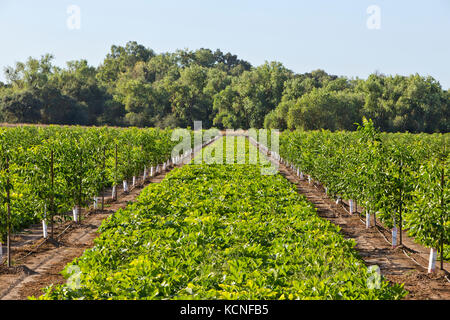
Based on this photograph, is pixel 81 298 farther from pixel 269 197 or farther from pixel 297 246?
pixel 269 197

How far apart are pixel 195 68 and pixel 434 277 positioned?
97475 mm

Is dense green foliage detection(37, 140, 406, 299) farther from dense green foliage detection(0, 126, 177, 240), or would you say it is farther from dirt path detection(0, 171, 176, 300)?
dense green foliage detection(0, 126, 177, 240)

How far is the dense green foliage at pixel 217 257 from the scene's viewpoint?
6.23m

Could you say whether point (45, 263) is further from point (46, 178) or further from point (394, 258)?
point (394, 258)

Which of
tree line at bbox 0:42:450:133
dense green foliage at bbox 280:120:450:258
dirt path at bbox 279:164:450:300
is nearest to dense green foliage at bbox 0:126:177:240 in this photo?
dirt path at bbox 279:164:450:300

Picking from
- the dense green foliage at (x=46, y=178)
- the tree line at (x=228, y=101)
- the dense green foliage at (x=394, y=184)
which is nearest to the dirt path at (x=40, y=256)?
the dense green foliage at (x=46, y=178)

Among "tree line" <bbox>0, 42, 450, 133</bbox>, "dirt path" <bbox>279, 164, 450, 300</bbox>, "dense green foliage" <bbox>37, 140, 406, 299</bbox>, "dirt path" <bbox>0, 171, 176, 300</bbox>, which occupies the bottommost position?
"dirt path" <bbox>279, 164, 450, 300</bbox>

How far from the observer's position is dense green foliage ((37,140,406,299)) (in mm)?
6234

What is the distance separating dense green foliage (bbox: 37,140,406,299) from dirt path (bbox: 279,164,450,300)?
2.18 metres

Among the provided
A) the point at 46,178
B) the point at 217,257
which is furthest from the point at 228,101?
the point at 217,257

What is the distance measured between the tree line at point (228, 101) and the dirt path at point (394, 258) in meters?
57.4

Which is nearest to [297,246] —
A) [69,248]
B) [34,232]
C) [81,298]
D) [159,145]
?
[81,298]

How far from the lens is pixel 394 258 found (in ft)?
41.4

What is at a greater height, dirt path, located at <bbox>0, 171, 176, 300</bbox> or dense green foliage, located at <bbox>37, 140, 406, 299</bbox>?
dense green foliage, located at <bbox>37, 140, 406, 299</bbox>
